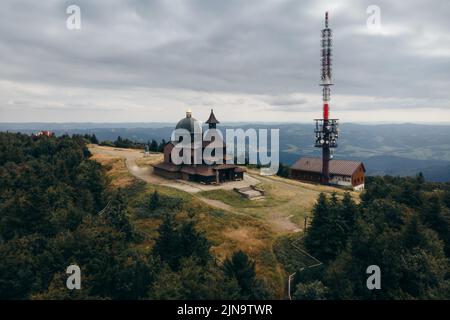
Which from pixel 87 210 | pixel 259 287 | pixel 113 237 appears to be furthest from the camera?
pixel 87 210

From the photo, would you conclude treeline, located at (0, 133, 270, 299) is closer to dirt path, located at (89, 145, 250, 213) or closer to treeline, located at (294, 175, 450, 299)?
dirt path, located at (89, 145, 250, 213)

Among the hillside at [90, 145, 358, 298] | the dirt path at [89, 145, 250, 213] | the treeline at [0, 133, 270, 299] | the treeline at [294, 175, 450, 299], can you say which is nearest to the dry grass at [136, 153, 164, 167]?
the dirt path at [89, 145, 250, 213]

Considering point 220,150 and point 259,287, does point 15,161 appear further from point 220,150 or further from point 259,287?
point 259,287

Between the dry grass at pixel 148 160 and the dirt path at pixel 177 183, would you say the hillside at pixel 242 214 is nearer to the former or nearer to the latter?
the dirt path at pixel 177 183

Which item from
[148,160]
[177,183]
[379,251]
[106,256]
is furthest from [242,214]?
[148,160]

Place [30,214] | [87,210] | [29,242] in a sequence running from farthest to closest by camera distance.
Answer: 1. [87,210]
2. [30,214]
3. [29,242]
